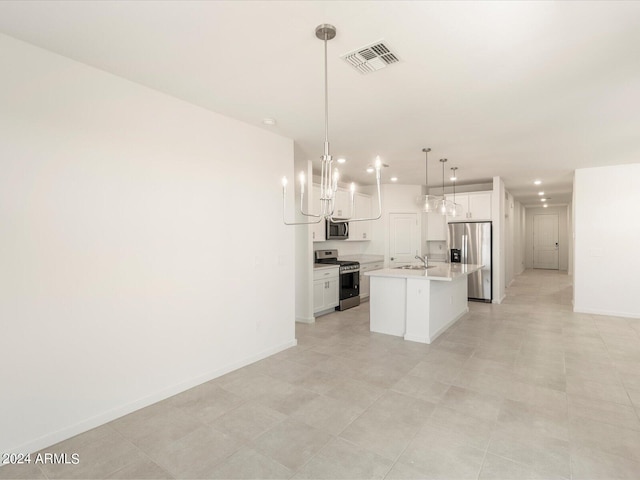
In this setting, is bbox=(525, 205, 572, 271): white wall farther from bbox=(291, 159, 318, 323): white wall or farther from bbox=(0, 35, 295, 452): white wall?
bbox=(0, 35, 295, 452): white wall

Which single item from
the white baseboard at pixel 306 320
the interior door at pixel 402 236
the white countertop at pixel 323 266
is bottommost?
the white baseboard at pixel 306 320

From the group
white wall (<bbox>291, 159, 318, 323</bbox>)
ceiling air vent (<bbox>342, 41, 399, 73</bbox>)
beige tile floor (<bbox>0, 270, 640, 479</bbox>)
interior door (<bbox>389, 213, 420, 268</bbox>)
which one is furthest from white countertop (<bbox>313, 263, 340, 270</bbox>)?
ceiling air vent (<bbox>342, 41, 399, 73</bbox>)

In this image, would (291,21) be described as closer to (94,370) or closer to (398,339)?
(94,370)

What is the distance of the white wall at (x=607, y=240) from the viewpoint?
5699 mm

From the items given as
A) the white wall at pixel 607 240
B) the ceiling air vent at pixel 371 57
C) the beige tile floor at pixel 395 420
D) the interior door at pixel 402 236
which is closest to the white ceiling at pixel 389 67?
the ceiling air vent at pixel 371 57

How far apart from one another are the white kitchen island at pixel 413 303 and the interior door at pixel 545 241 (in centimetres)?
1076

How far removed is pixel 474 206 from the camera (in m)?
7.21

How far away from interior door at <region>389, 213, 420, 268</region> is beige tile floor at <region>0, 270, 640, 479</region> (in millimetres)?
3591

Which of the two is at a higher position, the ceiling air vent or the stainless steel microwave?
the ceiling air vent

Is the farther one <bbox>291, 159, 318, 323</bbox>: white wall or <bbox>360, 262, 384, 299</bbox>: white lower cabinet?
<bbox>360, 262, 384, 299</bbox>: white lower cabinet

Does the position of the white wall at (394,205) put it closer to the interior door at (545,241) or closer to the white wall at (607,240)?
the white wall at (607,240)

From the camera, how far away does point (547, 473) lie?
196 cm

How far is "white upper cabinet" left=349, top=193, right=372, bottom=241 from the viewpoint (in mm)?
7207

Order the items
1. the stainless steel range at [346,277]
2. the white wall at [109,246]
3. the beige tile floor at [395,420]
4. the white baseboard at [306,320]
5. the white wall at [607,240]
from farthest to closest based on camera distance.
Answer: the stainless steel range at [346,277] < the white wall at [607,240] < the white baseboard at [306,320] < the white wall at [109,246] < the beige tile floor at [395,420]
